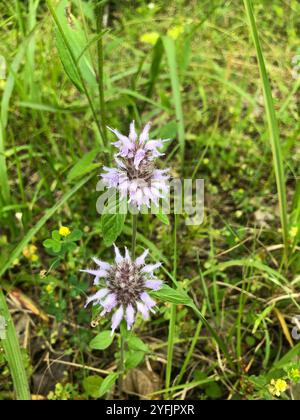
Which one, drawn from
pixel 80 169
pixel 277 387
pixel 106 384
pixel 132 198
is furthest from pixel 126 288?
pixel 277 387

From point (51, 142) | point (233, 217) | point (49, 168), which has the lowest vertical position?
point (233, 217)

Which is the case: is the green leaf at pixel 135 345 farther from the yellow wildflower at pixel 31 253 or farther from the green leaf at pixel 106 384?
the yellow wildflower at pixel 31 253

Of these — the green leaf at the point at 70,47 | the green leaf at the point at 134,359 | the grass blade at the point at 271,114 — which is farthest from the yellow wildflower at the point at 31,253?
the grass blade at the point at 271,114

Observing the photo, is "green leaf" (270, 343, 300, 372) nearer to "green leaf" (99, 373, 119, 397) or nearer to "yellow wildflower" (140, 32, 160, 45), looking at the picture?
"green leaf" (99, 373, 119, 397)
